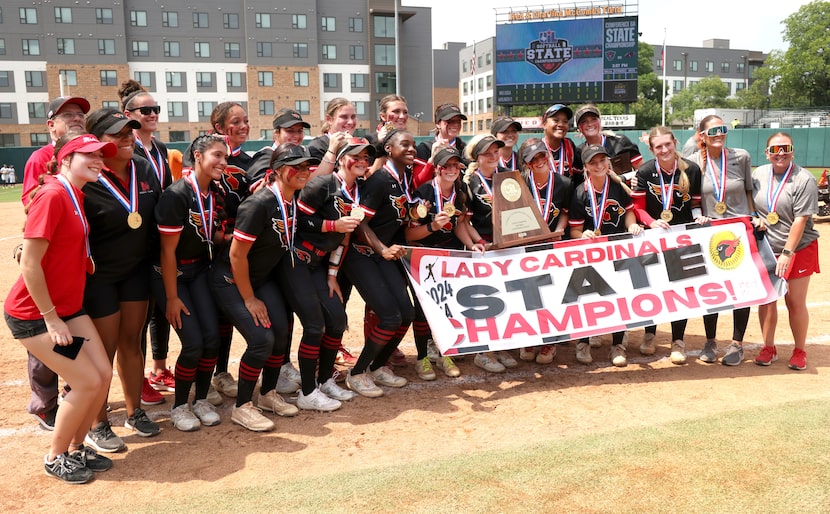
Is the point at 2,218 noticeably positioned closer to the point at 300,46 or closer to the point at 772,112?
the point at 300,46

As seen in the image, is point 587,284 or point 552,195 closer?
point 587,284

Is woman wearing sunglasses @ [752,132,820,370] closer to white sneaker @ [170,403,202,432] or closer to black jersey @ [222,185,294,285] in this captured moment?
black jersey @ [222,185,294,285]

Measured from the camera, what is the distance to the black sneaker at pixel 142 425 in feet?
17.3

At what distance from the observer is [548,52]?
107ft

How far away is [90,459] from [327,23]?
2438 inches

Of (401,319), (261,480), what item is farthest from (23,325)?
(401,319)

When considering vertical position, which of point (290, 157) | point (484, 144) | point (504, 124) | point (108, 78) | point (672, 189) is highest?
point (108, 78)

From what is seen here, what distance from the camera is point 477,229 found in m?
6.76

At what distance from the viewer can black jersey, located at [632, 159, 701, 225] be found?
671 cm

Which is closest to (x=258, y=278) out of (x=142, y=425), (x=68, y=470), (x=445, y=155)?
(x=142, y=425)

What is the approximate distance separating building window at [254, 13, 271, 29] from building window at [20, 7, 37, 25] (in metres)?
18.5

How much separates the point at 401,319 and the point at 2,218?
801 inches

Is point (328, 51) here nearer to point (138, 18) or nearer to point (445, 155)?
point (138, 18)

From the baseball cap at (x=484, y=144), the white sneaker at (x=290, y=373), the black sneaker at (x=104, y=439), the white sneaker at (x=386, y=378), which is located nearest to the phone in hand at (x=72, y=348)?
the black sneaker at (x=104, y=439)
